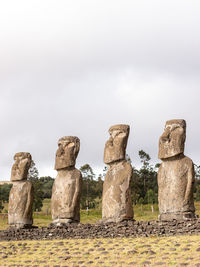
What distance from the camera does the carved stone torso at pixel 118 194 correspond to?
1602cm

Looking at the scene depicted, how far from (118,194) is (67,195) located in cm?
250

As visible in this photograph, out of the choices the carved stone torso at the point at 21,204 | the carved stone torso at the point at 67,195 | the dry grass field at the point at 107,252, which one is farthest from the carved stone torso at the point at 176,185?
the carved stone torso at the point at 21,204

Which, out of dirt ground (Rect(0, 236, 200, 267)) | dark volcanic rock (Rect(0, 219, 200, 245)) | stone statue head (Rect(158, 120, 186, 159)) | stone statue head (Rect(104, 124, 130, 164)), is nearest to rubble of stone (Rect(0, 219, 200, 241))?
dark volcanic rock (Rect(0, 219, 200, 245))

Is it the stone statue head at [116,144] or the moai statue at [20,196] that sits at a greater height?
the stone statue head at [116,144]

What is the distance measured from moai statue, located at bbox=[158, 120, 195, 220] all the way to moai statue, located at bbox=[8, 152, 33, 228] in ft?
20.8

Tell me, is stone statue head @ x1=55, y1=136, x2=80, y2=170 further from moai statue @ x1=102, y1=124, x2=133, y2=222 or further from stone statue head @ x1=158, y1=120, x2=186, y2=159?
stone statue head @ x1=158, y1=120, x2=186, y2=159

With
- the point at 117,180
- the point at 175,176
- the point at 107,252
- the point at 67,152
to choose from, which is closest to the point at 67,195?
the point at 67,152

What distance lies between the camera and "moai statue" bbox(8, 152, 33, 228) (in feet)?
62.5

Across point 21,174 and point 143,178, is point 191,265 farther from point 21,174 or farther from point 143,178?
point 143,178

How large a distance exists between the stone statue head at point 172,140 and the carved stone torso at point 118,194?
1.63 meters

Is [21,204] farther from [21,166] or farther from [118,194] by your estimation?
[118,194]

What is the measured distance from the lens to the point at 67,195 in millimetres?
17797

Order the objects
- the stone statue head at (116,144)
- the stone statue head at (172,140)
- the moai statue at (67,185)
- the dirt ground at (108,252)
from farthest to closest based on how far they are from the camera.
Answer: the moai statue at (67,185) < the stone statue head at (116,144) < the stone statue head at (172,140) < the dirt ground at (108,252)

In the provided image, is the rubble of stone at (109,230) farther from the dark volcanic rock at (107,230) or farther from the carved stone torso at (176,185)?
the carved stone torso at (176,185)
